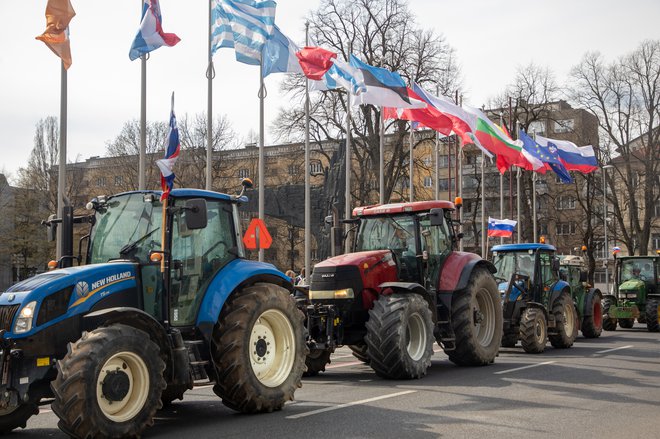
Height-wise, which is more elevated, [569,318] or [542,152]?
[542,152]

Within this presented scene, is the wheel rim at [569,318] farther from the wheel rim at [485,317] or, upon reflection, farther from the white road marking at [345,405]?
the white road marking at [345,405]

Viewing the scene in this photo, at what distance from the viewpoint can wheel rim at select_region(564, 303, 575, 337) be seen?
61.2ft

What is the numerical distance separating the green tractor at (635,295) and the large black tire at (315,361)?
1624cm

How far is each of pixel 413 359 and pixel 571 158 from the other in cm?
2081

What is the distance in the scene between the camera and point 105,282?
791 centimetres

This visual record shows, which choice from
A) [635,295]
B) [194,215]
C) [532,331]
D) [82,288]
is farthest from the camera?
[635,295]

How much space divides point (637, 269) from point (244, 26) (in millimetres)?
17354

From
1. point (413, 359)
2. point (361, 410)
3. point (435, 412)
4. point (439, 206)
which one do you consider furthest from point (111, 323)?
point (439, 206)

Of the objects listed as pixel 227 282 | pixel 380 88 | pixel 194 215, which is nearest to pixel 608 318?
pixel 380 88

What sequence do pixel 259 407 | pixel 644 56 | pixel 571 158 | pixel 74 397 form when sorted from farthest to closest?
pixel 644 56 → pixel 571 158 → pixel 259 407 → pixel 74 397

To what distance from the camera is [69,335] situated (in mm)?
7473

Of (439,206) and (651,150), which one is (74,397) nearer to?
(439,206)

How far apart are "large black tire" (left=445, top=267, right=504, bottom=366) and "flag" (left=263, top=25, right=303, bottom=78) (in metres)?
7.47

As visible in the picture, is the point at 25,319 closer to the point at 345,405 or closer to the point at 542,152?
the point at 345,405
